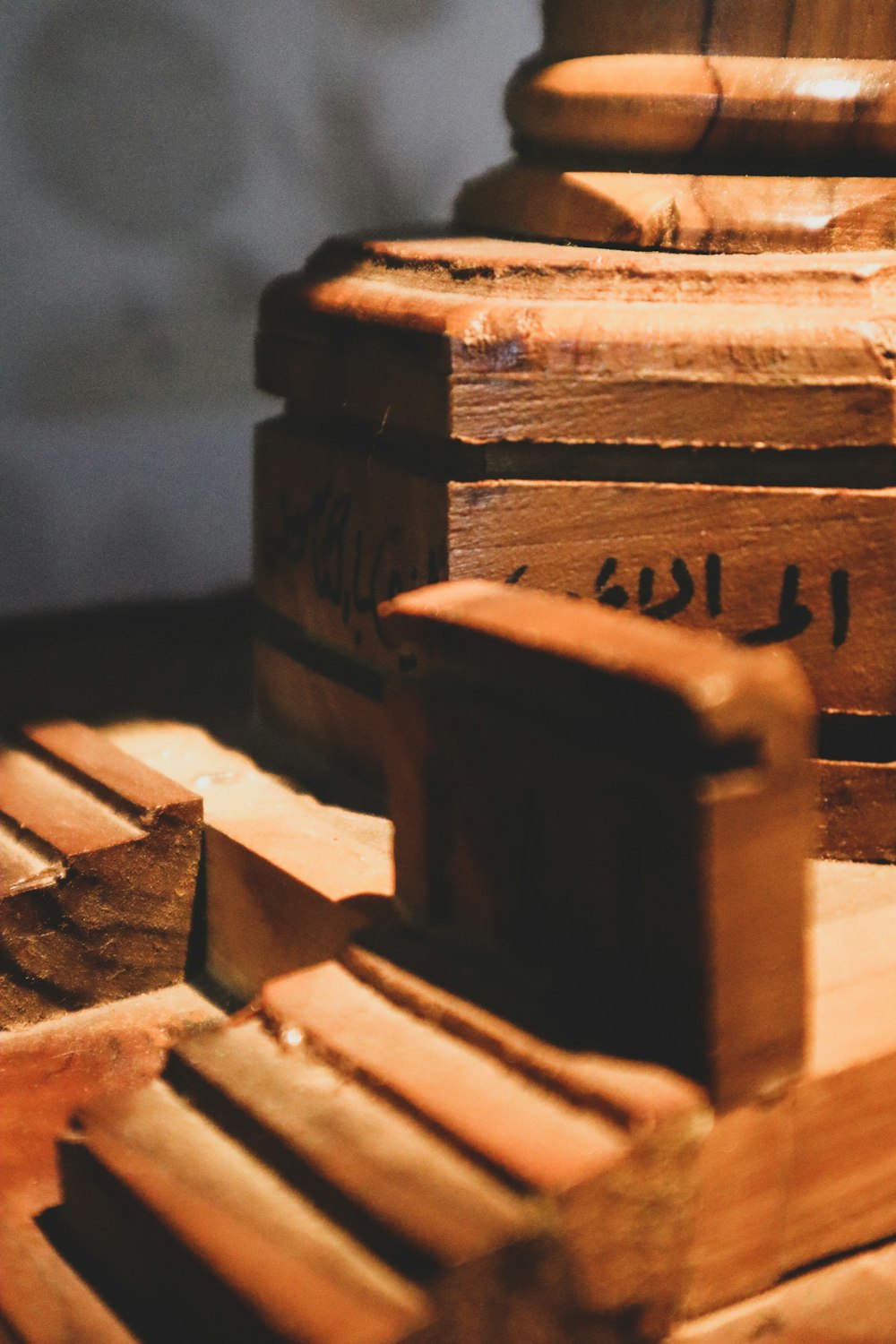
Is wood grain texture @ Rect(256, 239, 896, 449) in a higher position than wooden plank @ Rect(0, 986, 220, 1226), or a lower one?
higher

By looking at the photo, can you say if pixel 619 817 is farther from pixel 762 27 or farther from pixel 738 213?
pixel 762 27

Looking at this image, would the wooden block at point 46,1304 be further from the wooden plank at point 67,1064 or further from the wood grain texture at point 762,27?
the wood grain texture at point 762,27

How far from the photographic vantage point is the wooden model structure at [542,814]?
1085 millimetres

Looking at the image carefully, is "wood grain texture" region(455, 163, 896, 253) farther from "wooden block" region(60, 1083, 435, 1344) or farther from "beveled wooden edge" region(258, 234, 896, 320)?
"wooden block" region(60, 1083, 435, 1344)

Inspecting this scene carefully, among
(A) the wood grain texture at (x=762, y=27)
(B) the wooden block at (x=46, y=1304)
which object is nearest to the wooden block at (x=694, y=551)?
(A) the wood grain texture at (x=762, y=27)

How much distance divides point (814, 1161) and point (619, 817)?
0.33 m

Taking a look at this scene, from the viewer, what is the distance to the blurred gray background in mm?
2668

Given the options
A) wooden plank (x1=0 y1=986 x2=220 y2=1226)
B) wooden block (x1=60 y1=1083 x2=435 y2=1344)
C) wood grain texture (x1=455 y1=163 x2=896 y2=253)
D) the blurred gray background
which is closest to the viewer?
wooden block (x1=60 y1=1083 x2=435 y2=1344)

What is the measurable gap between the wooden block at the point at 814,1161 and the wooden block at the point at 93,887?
73cm

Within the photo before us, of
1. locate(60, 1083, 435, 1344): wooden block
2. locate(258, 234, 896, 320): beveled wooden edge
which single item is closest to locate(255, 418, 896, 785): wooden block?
locate(258, 234, 896, 320): beveled wooden edge

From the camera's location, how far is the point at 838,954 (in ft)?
4.54

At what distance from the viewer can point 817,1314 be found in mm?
1214

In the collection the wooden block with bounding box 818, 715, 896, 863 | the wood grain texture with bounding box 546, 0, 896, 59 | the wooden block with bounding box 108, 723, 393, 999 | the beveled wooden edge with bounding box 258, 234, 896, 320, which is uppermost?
the wood grain texture with bounding box 546, 0, 896, 59

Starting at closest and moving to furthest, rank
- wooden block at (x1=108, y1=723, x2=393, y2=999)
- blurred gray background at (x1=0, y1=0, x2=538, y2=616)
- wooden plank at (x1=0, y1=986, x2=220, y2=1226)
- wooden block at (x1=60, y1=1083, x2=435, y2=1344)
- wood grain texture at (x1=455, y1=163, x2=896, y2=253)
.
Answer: wooden block at (x1=60, y1=1083, x2=435, y2=1344)
wooden plank at (x1=0, y1=986, x2=220, y2=1226)
wooden block at (x1=108, y1=723, x2=393, y2=999)
wood grain texture at (x1=455, y1=163, x2=896, y2=253)
blurred gray background at (x1=0, y1=0, x2=538, y2=616)
